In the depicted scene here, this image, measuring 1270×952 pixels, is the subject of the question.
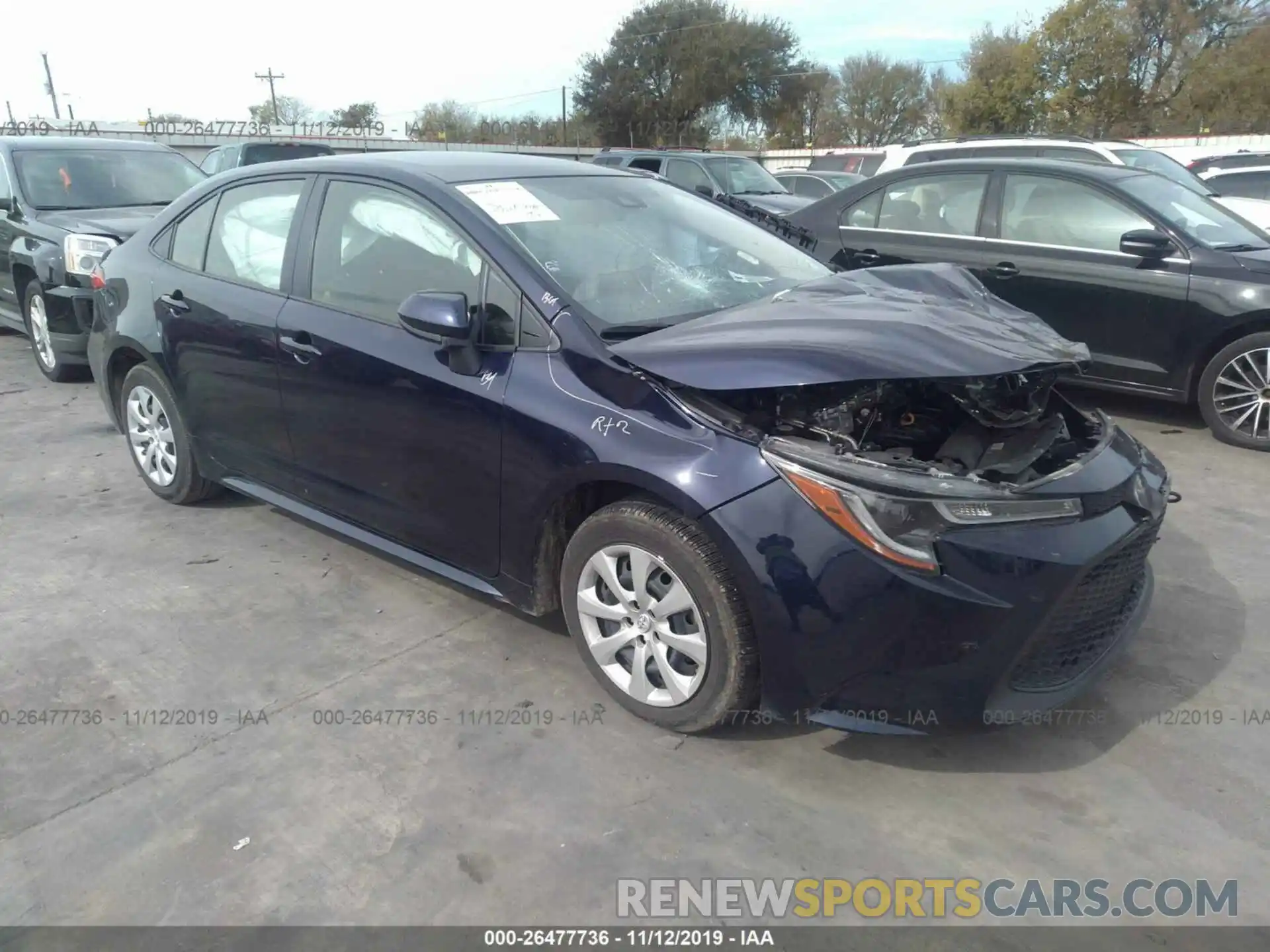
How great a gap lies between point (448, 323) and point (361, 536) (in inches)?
45.9

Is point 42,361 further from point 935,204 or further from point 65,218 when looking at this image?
point 935,204

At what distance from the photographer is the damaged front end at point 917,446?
250 cm

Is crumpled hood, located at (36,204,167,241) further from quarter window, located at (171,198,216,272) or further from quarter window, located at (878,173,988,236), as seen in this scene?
quarter window, located at (878,173,988,236)

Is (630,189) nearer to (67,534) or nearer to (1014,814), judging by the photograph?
(1014,814)

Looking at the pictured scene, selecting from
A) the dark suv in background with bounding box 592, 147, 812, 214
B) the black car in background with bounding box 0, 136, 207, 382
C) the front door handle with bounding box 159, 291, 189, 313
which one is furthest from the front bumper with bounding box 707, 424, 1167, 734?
the dark suv in background with bounding box 592, 147, 812, 214

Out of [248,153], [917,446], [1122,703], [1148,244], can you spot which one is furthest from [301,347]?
[248,153]

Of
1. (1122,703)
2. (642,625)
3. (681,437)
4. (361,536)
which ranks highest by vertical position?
(681,437)

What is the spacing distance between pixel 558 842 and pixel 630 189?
2.55 m

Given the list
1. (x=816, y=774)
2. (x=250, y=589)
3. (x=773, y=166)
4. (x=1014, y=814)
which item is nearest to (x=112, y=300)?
(x=250, y=589)

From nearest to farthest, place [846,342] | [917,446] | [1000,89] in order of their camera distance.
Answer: [846,342], [917,446], [1000,89]

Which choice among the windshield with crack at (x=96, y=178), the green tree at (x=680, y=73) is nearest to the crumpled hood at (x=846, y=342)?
the windshield with crack at (x=96, y=178)

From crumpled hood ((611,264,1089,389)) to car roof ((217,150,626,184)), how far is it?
3.52 feet

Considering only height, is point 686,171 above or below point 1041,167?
below

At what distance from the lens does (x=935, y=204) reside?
6.66 m
